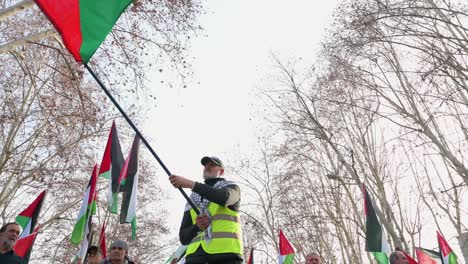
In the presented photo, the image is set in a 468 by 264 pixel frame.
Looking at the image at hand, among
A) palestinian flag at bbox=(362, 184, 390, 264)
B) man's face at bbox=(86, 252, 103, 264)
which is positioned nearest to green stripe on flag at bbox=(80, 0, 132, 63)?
man's face at bbox=(86, 252, 103, 264)

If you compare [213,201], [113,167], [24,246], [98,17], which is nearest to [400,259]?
[213,201]

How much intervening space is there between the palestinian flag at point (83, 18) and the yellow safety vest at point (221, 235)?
1526 millimetres

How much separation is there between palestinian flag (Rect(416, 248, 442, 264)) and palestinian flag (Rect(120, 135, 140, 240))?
5.06m

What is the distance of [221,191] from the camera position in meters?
3.11

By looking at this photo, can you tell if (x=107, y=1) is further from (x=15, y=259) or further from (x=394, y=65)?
(x=394, y=65)

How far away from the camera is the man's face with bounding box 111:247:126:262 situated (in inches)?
213

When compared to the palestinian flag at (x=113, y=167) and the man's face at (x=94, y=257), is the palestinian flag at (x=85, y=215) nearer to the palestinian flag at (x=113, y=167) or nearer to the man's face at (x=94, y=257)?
the palestinian flag at (x=113, y=167)

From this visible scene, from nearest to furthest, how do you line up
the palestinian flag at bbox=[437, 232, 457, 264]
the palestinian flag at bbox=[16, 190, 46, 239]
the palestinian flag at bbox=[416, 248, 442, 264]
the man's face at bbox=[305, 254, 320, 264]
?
the man's face at bbox=[305, 254, 320, 264], the palestinian flag at bbox=[16, 190, 46, 239], the palestinian flag at bbox=[437, 232, 457, 264], the palestinian flag at bbox=[416, 248, 442, 264]

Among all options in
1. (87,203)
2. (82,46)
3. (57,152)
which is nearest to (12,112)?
(57,152)

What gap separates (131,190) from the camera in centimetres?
578

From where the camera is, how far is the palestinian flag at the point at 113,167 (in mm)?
5805

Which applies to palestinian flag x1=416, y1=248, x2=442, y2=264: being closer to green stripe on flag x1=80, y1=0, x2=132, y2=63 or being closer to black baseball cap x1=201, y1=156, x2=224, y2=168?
black baseball cap x1=201, y1=156, x2=224, y2=168

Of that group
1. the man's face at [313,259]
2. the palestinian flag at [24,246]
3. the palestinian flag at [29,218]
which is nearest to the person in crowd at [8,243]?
the palestinian flag at [24,246]

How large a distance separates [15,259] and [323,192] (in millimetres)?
13084
